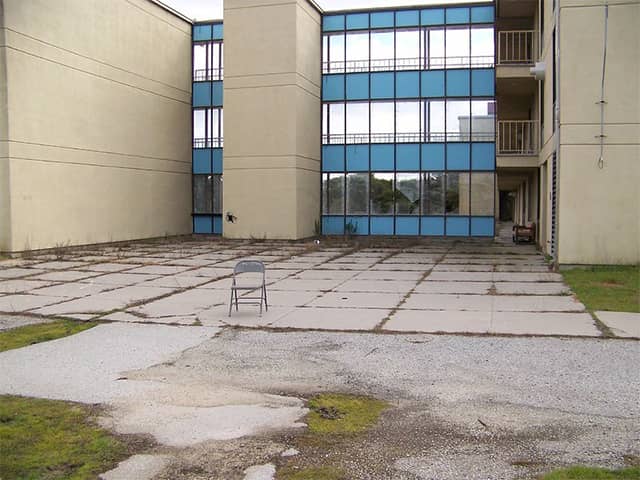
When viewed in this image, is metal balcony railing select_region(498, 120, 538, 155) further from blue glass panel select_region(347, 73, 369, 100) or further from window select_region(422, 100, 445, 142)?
blue glass panel select_region(347, 73, 369, 100)

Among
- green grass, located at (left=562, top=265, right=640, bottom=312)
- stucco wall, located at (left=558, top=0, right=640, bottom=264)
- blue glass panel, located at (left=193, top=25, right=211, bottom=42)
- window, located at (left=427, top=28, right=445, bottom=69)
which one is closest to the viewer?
green grass, located at (left=562, top=265, right=640, bottom=312)

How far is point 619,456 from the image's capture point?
4.54m

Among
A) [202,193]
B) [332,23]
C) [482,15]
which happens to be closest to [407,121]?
[482,15]

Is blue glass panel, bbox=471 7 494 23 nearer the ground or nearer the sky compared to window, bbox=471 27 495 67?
nearer the sky

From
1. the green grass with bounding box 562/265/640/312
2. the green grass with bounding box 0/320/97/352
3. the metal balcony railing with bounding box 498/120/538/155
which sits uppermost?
the metal balcony railing with bounding box 498/120/538/155

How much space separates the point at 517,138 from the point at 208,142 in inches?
545

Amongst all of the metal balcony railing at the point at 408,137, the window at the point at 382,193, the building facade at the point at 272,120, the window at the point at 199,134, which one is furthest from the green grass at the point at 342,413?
the window at the point at 199,134

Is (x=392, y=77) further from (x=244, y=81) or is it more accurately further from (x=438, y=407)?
(x=438, y=407)

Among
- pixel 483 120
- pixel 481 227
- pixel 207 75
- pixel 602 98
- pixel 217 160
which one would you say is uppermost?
pixel 207 75

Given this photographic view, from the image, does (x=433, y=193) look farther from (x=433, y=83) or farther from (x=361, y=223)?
(x=433, y=83)

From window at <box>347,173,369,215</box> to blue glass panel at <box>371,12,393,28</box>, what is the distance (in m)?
6.52

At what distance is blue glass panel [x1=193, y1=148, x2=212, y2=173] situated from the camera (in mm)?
31016

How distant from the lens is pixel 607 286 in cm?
1314

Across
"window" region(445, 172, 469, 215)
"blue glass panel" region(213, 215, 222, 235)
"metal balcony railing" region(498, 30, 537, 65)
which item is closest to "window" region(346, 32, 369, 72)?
"metal balcony railing" region(498, 30, 537, 65)
